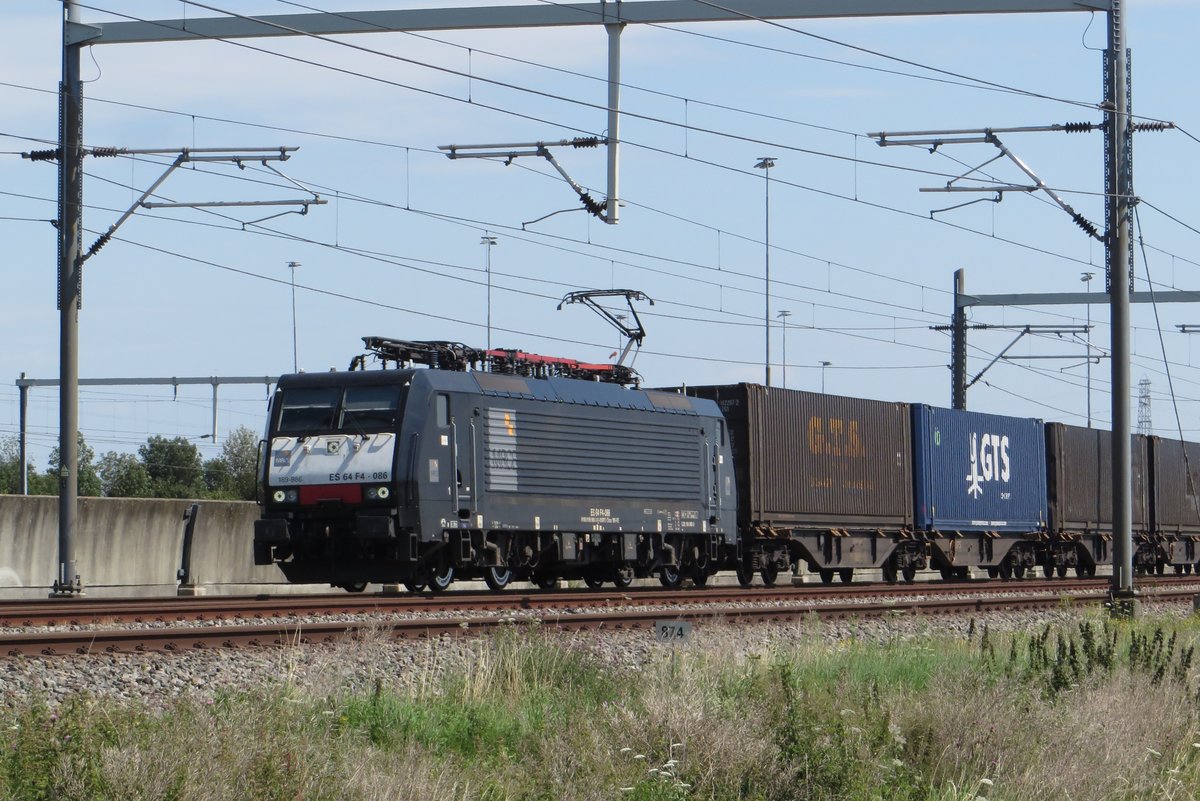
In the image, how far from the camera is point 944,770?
8.56 metres

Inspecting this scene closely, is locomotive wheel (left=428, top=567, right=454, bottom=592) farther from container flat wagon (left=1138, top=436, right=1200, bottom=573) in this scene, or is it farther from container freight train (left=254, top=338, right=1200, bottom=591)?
container flat wagon (left=1138, top=436, right=1200, bottom=573)

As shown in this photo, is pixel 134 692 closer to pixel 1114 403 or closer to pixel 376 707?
pixel 376 707

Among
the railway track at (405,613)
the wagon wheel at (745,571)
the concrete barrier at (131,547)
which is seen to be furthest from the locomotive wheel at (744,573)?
the concrete barrier at (131,547)

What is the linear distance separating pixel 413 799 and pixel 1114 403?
14644 mm

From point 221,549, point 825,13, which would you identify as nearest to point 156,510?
point 221,549

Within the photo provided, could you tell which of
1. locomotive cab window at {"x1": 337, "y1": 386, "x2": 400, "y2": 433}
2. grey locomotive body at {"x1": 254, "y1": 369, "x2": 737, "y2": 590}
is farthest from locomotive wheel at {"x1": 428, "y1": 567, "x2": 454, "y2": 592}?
locomotive cab window at {"x1": 337, "y1": 386, "x2": 400, "y2": 433}

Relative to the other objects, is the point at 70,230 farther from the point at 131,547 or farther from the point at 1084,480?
the point at 1084,480

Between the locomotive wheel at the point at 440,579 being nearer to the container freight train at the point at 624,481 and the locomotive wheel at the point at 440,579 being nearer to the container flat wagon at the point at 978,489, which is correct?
the container freight train at the point at 624,481

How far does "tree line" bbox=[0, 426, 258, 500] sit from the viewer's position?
7650 centimetres

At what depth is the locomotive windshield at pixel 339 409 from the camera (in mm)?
20594

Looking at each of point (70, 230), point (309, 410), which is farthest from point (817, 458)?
point (70, 230)

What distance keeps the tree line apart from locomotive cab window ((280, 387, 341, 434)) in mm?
50436

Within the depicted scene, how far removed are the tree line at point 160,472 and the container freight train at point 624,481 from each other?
4461 centimetres

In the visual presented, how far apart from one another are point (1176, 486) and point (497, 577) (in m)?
23.4
